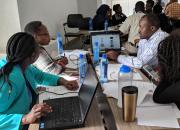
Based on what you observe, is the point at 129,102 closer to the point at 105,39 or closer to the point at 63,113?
the point at 63,113

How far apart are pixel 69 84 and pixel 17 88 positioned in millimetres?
441

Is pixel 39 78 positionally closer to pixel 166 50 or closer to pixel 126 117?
pixel 126 117

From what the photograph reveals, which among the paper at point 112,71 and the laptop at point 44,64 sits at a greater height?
the laptop at point 44,64

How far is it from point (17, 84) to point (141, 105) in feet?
2.33

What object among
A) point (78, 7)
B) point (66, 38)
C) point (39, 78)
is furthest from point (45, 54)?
point (78, 7)

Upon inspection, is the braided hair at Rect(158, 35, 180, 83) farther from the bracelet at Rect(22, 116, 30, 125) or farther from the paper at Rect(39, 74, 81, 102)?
the bracelet at Rect(22, 116, 30, 125)

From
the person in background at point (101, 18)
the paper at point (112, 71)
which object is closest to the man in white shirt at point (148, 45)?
the paper at point (112, 71)

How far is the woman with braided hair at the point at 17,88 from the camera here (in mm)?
1251

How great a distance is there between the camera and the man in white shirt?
7.07ft

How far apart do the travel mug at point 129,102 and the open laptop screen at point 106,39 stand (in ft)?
4.53

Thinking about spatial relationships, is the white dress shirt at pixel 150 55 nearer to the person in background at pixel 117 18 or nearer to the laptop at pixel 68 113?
the laptop at pixel 68 113

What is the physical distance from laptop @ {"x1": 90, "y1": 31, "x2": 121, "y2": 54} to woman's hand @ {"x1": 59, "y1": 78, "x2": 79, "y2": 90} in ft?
2.74

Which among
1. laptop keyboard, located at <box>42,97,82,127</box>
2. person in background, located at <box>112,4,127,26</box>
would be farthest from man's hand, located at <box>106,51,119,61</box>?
person in background, located at <box>112,4,127,26</box>

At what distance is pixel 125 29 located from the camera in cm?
374
